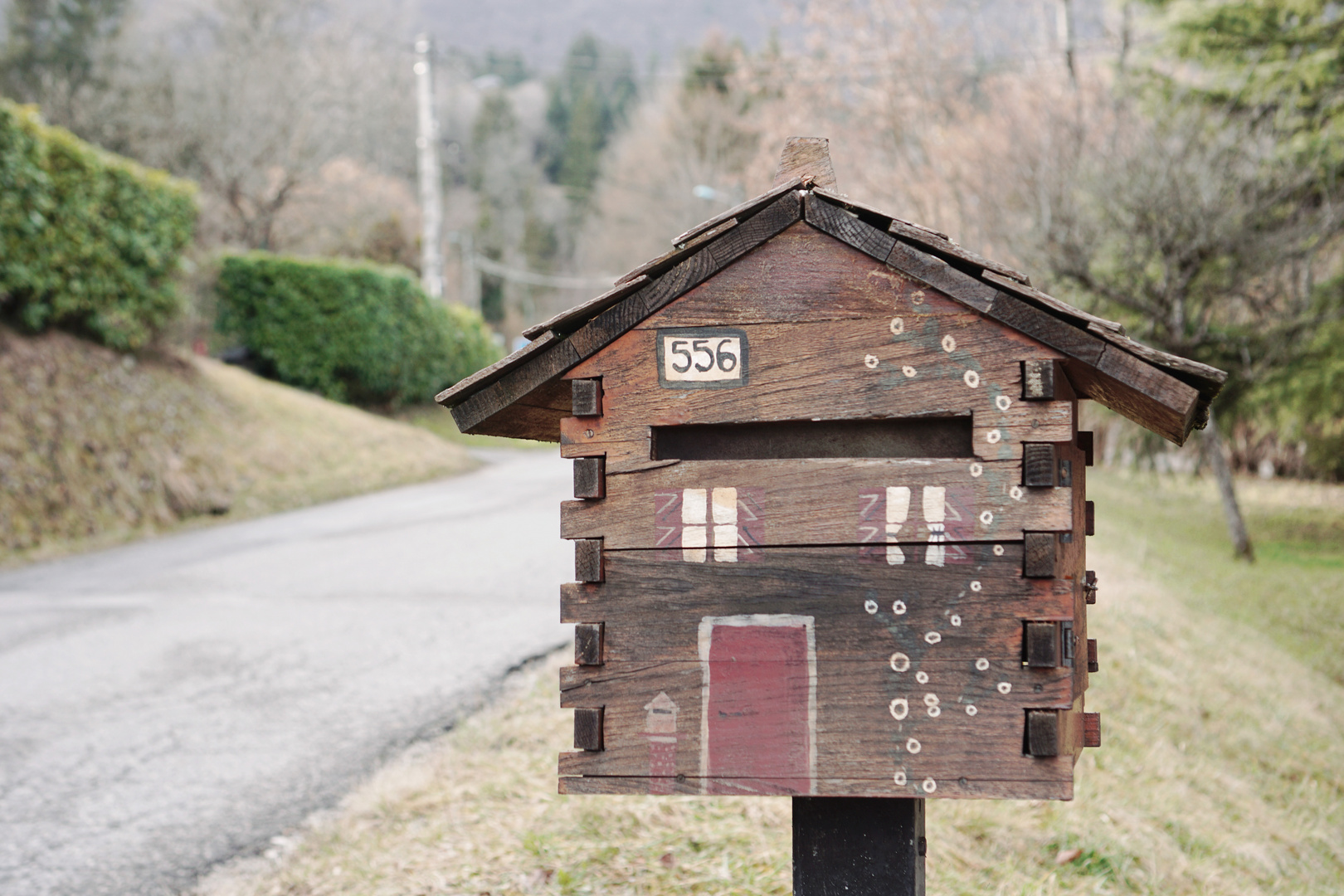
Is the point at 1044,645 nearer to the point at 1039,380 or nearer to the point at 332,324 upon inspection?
the point at 1039,380

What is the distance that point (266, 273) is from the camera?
18266 mm

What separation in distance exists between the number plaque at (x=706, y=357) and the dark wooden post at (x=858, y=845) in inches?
31.7

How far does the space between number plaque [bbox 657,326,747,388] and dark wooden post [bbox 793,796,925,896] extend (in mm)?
805

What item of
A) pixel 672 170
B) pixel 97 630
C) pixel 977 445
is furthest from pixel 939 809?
pixel 672 170

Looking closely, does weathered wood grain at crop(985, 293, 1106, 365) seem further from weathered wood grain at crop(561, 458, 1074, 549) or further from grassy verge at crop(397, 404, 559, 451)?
grassy verge at crop(397, 404, 559, 451)

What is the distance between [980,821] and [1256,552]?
10.7 meters

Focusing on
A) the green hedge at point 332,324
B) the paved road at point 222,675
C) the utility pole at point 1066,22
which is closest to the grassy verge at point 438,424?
the green hedge at point 332,324

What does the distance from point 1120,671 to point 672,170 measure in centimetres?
3036

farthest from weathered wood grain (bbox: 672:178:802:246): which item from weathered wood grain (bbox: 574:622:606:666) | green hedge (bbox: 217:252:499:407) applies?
green hedge (bbox: 217:252:499:407)

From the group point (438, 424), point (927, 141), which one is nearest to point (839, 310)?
point (927, 141)

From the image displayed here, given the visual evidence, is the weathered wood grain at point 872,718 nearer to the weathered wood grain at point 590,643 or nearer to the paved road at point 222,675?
the weathered wood grain at point 590,643

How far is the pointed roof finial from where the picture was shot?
175cm

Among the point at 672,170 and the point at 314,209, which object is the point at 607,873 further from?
the point at 672,170

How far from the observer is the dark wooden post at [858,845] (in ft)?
6.20
